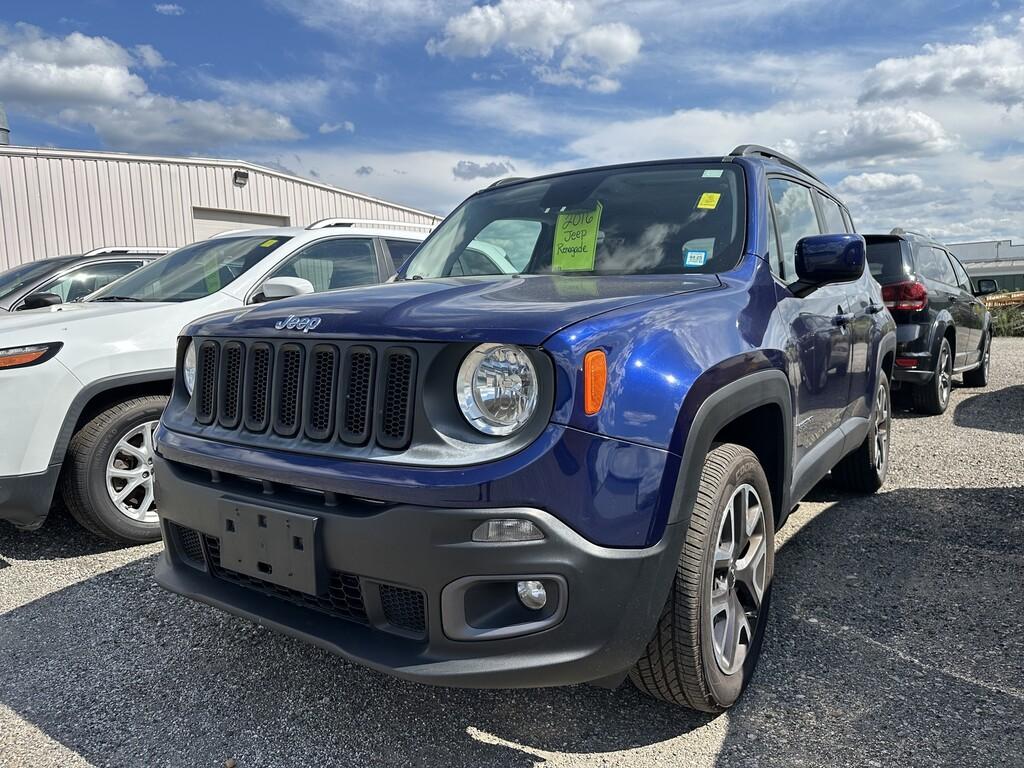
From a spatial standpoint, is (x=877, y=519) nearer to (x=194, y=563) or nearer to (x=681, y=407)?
(x=681, y=407)

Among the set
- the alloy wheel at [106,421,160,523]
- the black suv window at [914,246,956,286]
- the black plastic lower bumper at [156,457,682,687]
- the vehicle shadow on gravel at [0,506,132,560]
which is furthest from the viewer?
the black suv window at [914,246,956,286]

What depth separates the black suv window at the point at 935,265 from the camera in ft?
25.1

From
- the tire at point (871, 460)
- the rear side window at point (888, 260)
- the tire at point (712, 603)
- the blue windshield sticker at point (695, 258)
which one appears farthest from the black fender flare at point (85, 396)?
the rear side window at point (888, 260)

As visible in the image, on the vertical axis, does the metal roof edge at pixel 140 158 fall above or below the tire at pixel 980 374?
above

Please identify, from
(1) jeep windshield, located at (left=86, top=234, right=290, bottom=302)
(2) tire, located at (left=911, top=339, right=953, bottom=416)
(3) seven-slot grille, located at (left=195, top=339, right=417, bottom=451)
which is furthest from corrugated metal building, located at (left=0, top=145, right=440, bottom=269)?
(3) seven-slot grille, located at (left=195, top=339, right=417, bottom=451)

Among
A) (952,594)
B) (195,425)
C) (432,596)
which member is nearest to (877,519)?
(952,594)

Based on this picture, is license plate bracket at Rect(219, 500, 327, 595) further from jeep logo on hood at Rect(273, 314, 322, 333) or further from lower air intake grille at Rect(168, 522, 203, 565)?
jeep logo on hood at Rect(273, 314, 322, 333)

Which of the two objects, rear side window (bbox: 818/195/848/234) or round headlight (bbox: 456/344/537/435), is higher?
rear side window (bbox: 818/195/848/234)

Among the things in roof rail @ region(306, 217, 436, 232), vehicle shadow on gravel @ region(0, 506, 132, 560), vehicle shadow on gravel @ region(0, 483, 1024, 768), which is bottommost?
vehicle shadow on gravel @ region(0, 506, 132, 560)

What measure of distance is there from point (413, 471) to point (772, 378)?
1.35 metres

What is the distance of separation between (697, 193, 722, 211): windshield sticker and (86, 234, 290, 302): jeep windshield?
9.40 feet

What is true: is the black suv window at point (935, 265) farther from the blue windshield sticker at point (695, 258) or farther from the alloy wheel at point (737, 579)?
the alloy wheel at point (737, 579)

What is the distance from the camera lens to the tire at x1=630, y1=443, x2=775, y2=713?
2.18 m

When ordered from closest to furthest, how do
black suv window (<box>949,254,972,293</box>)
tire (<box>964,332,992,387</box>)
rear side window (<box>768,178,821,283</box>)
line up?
rear side window (<box>768,178,821,283</box>) < black suv window (<box>949,254,972,293</box>) < tire (<box>964,332,992,387</box>)
